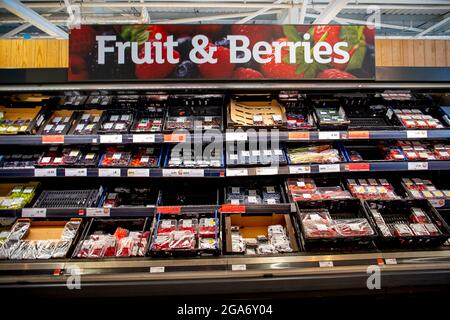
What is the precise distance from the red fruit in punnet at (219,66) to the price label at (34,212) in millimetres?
1775

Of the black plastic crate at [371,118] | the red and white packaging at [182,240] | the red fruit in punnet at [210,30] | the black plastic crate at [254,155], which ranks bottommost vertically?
the red and white packaging at [182,240]

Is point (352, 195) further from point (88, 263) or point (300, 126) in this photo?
point (88, 263)

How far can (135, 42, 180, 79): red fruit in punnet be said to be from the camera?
2.46 meters

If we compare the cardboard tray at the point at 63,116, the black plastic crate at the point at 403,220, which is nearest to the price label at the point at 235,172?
the black plastic crate at the point at 403,220

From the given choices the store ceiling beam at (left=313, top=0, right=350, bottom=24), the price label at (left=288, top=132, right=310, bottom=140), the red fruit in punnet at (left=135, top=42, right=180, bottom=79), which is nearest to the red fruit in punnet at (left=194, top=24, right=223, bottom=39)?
the red fruit in punnet at (left=135, top=42, right=180, bottom=79)

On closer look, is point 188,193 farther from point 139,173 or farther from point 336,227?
point 336,227

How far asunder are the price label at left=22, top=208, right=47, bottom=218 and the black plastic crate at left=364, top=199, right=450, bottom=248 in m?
2.67

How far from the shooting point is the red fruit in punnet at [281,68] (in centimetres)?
251

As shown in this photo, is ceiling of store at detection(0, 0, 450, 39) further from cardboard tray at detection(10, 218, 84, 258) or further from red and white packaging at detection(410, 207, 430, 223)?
cardboard tray at detection(10, 218, 84, 258)

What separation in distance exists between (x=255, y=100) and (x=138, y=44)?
1.23 meters

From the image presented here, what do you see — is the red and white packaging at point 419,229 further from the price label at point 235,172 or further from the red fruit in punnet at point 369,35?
the red fruit in punnet at point 369,35

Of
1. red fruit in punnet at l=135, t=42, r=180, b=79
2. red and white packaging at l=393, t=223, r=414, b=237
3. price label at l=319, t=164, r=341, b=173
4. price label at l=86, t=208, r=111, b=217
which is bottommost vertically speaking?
red and white packaging at l=393, t=223, r=414, b=237
